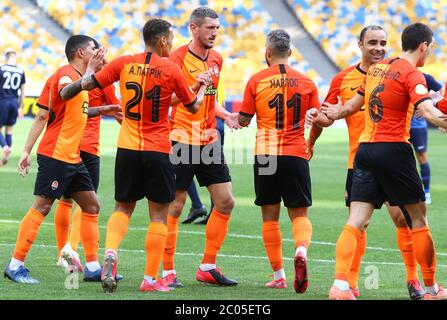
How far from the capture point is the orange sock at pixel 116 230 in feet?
23.6

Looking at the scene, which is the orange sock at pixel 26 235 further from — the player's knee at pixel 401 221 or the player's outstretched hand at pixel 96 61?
the player's knee at pixel 401 221

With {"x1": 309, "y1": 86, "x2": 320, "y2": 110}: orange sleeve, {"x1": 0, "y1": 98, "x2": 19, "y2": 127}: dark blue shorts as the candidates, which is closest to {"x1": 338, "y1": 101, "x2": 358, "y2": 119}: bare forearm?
{"x1": 309, "y1": 86, "x2": 320, "y2": 110}: orange sleeve

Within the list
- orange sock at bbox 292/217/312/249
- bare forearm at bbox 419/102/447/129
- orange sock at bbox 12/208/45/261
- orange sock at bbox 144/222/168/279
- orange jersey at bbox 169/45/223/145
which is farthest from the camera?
orange jersey at bbox 169/45/223/145

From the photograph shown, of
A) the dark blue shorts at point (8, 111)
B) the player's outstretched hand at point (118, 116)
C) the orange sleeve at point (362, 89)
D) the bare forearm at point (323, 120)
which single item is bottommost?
the bare forearm at point (323, 120)

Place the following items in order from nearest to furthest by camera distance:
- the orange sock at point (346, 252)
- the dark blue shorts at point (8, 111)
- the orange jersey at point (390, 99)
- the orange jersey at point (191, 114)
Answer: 1. the orange jersey at point (390, 99)
2. the orange sock at point (346, 252)
3. the orange jersey at point (191, 114)
4. the dark blue shorts at point (8, 111)

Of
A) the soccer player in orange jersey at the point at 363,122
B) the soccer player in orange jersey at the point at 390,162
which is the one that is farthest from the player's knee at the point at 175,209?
the soccer player in orange jersey at the point at 390,162

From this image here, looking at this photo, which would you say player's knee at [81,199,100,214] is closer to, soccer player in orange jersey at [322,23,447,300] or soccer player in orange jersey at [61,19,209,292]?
soccer player in orange jersey at [61,19,209,292]

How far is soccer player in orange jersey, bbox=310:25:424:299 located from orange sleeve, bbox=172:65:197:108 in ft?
3.96

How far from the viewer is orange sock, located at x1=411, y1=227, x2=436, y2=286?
691cm

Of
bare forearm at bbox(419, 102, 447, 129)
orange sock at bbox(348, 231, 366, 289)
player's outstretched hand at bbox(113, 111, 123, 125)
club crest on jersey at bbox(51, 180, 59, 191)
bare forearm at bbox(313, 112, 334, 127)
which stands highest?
player's outstretched hand at bbox(113, 111, 123, 125)

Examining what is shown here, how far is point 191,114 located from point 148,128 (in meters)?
0.98

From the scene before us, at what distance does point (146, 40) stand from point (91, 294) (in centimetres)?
200
